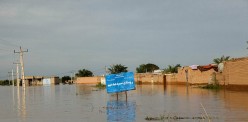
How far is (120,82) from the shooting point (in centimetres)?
2548

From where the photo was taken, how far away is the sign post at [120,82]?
2538 centimetres

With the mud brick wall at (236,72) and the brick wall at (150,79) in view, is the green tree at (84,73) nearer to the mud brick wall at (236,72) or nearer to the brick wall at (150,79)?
the brick wall at (150,79)

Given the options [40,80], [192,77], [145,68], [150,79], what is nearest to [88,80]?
[145,68]

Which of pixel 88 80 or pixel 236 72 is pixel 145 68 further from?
pixel 236 72

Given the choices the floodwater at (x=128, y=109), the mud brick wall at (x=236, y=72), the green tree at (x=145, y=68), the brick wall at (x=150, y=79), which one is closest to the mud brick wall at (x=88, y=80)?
the green tree at (x=145, y=68)

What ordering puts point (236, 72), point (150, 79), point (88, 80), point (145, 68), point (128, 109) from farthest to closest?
point (145, 68) < point (88, 80) < point (150, 79) < point (236, 72) < point (128, 109)

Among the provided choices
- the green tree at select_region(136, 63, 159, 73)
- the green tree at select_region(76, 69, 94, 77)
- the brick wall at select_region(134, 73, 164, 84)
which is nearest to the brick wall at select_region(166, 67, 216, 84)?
the brick wall at select_region(134, 73, 164, 84)

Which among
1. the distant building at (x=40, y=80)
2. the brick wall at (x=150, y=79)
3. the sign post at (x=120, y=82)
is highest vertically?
the sign post at (x=120, y=82)

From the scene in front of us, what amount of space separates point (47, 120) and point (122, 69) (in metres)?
101

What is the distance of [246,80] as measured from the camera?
3441 cm

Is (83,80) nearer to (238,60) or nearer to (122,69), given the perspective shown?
(122,69)

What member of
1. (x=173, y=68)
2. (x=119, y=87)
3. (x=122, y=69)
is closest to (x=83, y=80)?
(x=122, y=69)

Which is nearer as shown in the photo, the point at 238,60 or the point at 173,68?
the point at 238,60

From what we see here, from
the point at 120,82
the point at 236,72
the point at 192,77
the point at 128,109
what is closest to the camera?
the point at 128,109
